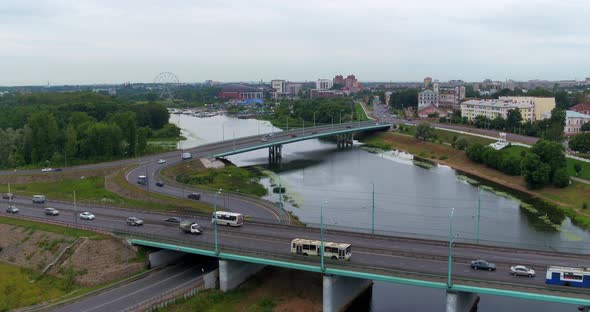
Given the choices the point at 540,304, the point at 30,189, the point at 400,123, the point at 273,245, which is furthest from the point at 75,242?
the point at 400,123

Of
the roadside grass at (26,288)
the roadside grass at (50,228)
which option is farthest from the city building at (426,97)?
the roadside grass at (26,288)

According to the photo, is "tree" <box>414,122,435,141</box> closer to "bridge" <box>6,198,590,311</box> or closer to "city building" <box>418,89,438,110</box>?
"city building" <box>418,89,438,110</box>

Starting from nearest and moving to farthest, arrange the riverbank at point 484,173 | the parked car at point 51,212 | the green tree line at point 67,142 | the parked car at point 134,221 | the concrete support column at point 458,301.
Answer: the concrete support column at point 458,301
the parked car at point 134,221
the parked car at point 51,212
the riverbank at point 484,173
the green tree line at point 67,142

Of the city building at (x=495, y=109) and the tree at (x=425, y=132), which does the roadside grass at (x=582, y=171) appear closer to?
the tree at (x=425, y=132)

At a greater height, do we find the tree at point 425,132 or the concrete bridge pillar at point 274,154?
the tree at point 425,132

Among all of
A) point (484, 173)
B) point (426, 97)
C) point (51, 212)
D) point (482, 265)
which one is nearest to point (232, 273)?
point (482, 265)

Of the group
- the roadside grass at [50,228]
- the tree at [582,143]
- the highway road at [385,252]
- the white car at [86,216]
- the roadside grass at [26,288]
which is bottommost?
the roadside grass at [26,288]

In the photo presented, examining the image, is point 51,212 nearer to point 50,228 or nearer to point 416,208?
point 50,228
